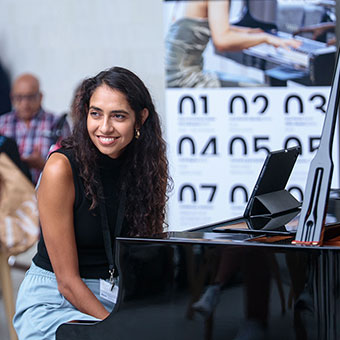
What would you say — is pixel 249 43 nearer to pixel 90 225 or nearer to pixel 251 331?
pixel 90 225

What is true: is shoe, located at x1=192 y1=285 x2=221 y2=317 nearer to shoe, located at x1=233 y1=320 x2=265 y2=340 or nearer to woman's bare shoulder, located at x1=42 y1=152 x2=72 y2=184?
shoe, located at x1=233 y1=320 x2=265 y2=340

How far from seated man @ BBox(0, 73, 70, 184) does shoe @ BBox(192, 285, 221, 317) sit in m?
2.71

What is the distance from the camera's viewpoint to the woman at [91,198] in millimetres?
1932

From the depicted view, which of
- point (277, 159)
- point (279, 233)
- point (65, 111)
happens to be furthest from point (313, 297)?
point (65, 111)

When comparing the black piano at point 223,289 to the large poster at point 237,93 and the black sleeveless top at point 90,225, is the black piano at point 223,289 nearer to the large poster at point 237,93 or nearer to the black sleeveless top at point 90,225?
the black sleeveless top at point 90,225

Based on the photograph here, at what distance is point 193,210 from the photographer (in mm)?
3838

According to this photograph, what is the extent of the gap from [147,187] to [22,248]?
1.50m

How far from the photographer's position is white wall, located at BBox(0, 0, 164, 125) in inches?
163

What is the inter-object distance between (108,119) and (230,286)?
0.67 m

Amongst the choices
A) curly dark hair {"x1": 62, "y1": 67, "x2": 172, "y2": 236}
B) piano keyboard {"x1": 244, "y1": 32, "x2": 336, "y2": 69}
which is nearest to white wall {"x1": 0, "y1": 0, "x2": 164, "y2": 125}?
piano keyboard {"x1": 244, "y1": 32, "x2": 336, "y2": 69}

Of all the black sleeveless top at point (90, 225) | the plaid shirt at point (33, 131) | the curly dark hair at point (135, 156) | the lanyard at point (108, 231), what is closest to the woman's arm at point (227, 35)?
the plaid shirt at point (33, 131)

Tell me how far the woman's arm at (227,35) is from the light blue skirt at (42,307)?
200 cm

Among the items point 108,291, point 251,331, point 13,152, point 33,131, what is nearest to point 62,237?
point 108,291

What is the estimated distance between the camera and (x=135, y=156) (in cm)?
213
